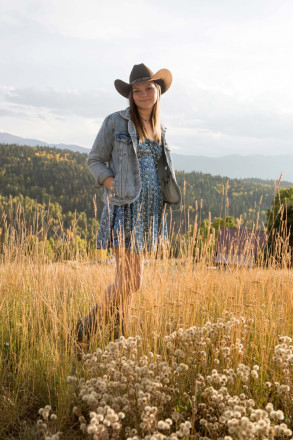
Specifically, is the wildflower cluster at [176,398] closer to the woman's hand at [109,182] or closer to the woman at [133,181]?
the woman at [133,181]

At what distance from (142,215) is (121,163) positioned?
0.37 metres

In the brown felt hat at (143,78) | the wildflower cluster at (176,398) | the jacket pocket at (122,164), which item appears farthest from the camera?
the brown felt hat at (143,78)

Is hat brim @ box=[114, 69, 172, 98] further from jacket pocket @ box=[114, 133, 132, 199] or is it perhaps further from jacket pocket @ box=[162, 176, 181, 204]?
jacket pocket @ box=[162, 176, 181, 204]

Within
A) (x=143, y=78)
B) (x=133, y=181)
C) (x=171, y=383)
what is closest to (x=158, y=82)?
(x=143, y=78)

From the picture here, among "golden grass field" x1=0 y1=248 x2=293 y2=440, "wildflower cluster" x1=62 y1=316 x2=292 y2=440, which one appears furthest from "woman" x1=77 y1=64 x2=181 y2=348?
"wildflower cluster" x1=62 y1=316 x2=292 y2=440

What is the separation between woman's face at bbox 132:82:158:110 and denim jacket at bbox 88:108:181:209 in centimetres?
11

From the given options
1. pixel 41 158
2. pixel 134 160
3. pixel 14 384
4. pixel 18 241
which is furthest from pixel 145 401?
pixel 41 158

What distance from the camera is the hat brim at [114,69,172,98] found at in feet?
9.14

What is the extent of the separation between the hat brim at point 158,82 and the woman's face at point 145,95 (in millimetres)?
50

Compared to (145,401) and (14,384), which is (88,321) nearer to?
(14,384)

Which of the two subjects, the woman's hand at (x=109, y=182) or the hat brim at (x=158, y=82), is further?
the hat brim at (x=158, y=82)

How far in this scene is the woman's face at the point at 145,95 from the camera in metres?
2.71

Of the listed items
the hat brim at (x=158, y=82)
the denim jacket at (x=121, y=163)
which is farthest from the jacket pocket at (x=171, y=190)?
the hat brim at (x=158, y=82)

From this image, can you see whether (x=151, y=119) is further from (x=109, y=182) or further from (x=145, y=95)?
(x=109, y=182)
